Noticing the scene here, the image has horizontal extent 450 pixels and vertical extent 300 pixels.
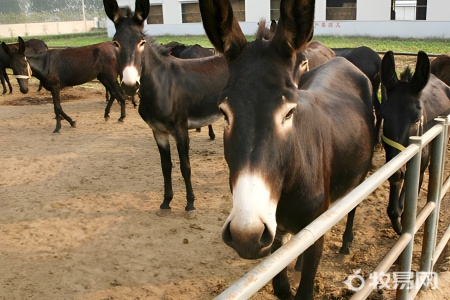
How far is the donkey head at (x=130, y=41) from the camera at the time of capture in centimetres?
477

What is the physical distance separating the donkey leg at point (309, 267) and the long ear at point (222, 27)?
4.26 ft

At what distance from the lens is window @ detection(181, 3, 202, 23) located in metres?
35.5

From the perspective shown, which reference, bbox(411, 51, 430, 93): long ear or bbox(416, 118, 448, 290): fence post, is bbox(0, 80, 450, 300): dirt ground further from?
bbox(411, 51, 430, 93): long ear

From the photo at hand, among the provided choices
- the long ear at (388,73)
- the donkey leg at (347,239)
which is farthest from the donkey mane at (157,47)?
the donkey leg at (347,239)

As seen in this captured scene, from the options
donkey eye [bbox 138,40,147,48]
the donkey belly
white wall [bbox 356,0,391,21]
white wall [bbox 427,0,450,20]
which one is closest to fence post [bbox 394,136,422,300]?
the donkey belly

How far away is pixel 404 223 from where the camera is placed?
8.09 feet

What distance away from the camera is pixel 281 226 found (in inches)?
104

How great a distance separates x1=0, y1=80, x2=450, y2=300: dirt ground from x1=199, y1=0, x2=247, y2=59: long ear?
2.17 metres

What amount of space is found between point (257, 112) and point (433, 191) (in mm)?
1641

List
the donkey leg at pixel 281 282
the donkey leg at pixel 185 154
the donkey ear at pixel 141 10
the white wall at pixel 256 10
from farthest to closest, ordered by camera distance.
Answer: the white wall at pixel 256 10 < the donkey leg at pixel 185 154 < the donkey ear at pixel 141 10 < the donkey leg at pixel 281 282

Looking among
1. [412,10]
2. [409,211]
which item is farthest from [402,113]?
[412,10]

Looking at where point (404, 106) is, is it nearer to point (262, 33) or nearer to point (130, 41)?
point (262, 33)

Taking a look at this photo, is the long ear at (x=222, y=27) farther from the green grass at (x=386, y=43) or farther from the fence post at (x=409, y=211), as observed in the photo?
the green grass at (x=386, y=43)

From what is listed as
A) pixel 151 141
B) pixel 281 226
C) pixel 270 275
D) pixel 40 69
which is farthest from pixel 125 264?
pixel 40 69
